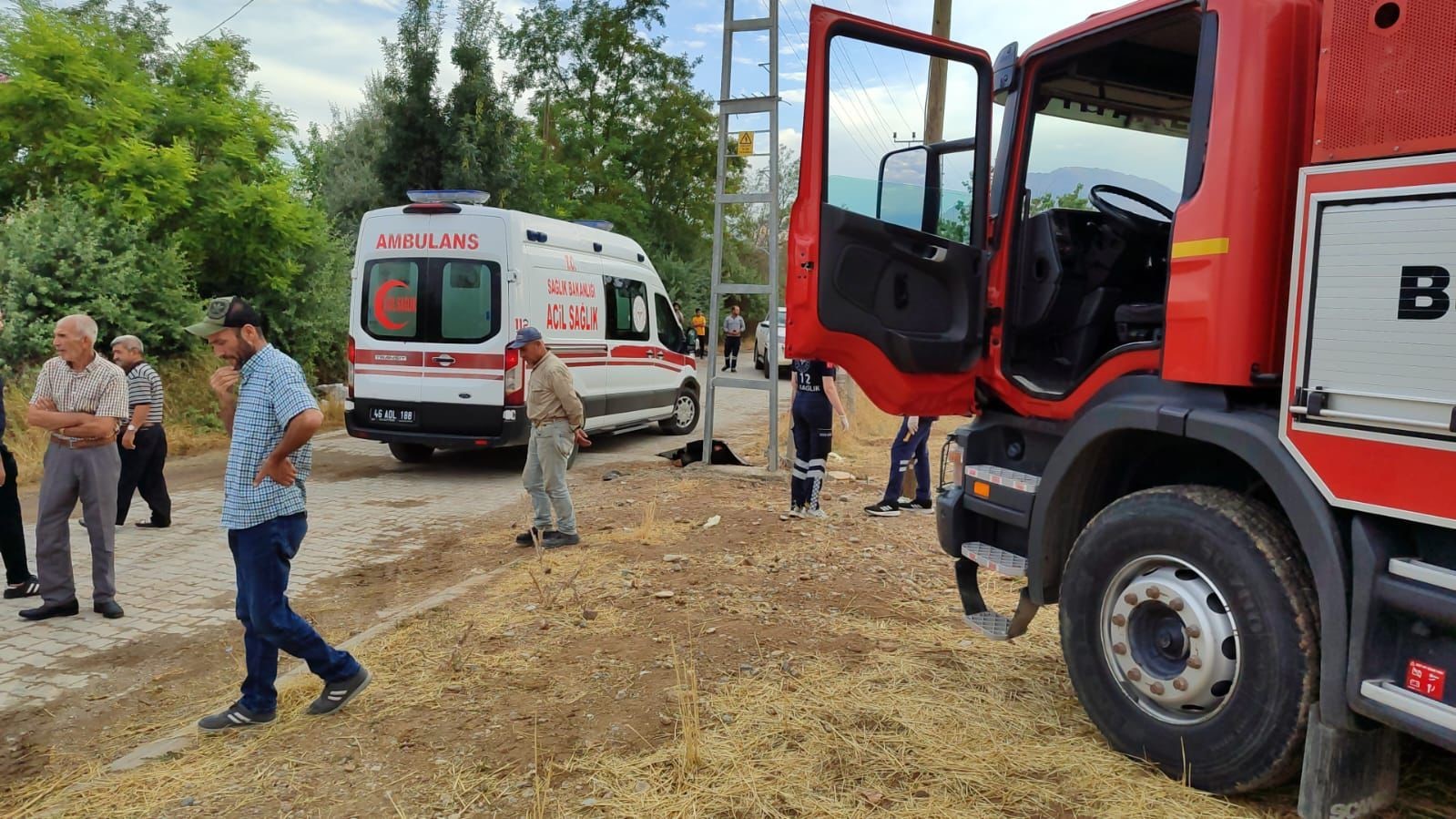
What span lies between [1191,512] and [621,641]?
274 centimetres

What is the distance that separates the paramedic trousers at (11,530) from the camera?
534cm

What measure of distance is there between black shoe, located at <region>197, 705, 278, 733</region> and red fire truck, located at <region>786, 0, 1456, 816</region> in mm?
2778

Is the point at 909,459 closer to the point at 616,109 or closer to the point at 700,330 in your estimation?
A: the point at 700,330

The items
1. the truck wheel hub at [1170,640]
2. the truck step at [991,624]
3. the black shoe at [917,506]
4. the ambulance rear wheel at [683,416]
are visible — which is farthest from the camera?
the ambulance rear wheel at [683,416]

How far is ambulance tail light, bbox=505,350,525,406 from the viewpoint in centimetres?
916

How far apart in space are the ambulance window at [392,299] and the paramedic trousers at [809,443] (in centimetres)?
429

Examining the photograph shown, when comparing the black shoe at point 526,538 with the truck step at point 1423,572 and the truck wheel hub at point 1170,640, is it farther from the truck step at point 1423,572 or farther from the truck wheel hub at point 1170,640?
the truck step at point 1423,572

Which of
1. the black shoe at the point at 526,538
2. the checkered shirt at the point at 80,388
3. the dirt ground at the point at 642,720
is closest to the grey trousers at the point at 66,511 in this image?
the checkered shirt at the point at 80,388

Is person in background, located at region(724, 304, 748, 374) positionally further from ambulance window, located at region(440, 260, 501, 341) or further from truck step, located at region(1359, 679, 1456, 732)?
truck step, located at region(1359, 679, 1456, 732)

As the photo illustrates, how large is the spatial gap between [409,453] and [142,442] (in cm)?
369

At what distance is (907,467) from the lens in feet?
26.7

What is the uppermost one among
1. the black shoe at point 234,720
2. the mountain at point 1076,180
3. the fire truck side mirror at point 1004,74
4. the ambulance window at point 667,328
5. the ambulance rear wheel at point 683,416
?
the fire truck side mirror at point 1004,74

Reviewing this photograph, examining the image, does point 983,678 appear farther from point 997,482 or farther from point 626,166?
point 626,166

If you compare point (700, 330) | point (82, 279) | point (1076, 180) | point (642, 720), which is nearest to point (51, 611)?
point (642, 720)
